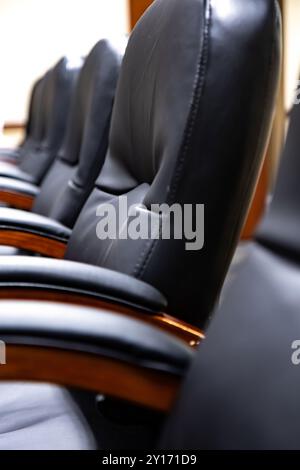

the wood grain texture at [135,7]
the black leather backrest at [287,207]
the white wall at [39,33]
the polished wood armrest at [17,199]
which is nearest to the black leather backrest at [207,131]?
the black leather backrest at [287,207]

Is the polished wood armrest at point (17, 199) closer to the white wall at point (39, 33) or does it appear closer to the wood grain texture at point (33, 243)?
the wood grain texture at point (33, 243)

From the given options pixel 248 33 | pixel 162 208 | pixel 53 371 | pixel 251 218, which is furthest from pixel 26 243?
pixel 251 218

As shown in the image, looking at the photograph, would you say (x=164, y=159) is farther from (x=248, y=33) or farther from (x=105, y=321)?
(x=105, y=321)

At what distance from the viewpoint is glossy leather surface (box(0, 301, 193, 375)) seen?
0.48m

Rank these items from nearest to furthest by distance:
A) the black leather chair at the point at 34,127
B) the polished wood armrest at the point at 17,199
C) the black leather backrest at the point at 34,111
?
the polished wood armrest at the point at 17,199 < the black leather chair at the point at 34,127 < the black leather backrest at the point at 34,111

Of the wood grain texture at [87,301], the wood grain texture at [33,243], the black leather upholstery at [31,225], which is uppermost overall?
the wood grain texture at [87,301]

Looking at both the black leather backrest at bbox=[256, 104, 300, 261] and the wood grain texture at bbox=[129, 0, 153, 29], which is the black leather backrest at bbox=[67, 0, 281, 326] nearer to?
the black leather backrest at bbox=[256, 104, 300, 261]

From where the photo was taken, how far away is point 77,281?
2.27ft

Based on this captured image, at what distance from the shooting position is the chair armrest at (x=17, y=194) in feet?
5.84

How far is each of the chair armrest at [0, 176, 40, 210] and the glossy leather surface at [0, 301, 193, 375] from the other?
4.29 ft

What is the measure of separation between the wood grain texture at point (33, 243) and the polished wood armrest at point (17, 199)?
64 cm

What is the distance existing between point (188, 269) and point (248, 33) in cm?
29

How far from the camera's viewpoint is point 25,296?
A: 0.70m

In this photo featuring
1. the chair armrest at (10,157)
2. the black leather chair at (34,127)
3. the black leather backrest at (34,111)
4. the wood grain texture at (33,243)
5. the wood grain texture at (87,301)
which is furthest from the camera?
the chair armrest at (10,157)
